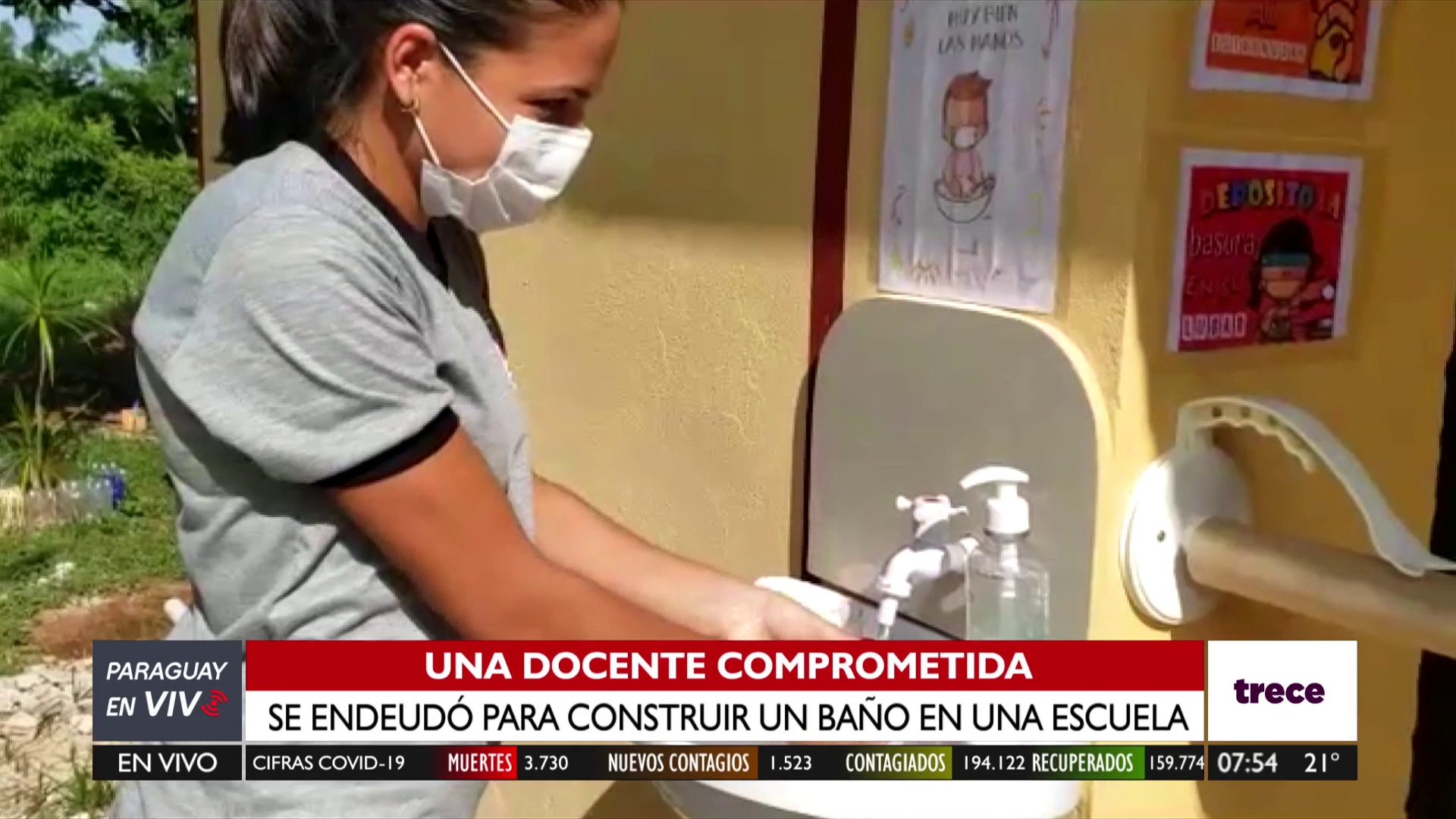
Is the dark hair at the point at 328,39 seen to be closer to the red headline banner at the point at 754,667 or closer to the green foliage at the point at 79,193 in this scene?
the red headline banner at the point at 754,667

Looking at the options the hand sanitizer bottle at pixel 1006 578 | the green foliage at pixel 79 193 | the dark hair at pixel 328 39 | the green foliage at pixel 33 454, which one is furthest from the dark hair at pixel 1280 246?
the green foliage at pixel 79 193

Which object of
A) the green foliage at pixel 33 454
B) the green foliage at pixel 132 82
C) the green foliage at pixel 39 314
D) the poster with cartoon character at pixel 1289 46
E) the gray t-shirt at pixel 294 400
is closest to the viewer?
the gray t-shirt at pixel 294 400

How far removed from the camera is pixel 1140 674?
1225mm

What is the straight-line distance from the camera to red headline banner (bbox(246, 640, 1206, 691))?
1.00m

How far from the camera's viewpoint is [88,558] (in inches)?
166

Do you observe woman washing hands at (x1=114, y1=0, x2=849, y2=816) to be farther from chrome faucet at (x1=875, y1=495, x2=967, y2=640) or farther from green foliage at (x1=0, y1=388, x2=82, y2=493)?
green foliage at (x1=0, y1=388, x2=82, y2=493)

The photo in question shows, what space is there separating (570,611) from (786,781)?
32 centimetres

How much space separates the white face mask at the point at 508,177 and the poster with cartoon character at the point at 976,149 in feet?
1.34

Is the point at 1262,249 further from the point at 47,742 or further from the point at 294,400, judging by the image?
the point at 47,742

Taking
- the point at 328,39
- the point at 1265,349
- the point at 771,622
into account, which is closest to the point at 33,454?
the point at 771,622

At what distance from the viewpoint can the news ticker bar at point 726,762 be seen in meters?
1.00

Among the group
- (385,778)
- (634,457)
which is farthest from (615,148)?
(385,778)

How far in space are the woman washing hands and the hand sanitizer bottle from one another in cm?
31

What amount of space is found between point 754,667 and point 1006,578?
239 mm
